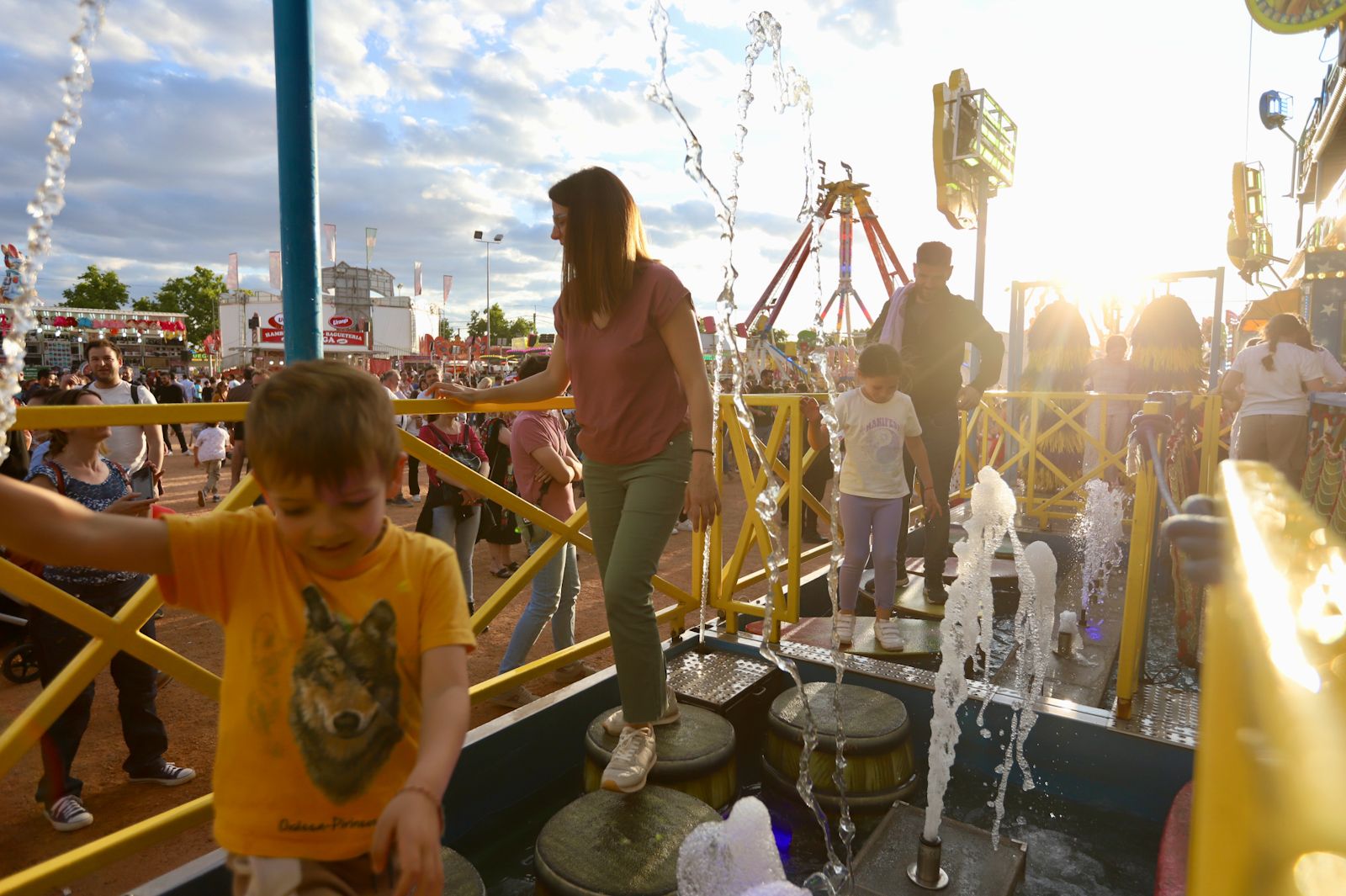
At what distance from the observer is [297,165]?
2.41 meters

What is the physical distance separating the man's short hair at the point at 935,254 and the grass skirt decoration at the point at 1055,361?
5.01m

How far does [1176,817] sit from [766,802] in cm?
133

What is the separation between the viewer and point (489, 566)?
290 inches

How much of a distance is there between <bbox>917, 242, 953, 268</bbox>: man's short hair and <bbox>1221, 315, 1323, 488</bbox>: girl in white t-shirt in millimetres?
3308

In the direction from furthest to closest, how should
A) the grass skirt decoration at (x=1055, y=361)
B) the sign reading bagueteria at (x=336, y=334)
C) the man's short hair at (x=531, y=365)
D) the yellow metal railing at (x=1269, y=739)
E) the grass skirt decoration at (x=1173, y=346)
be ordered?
the sign reading bagueteria at (x=336, y=334) < the grass skirt decoration at (x=1055, y=361) < the grass skirt decoration at (x=1173, y=346) < the man's short hair at (x=531, y=365) < the yellow metal railing at (x=1269, y=739)

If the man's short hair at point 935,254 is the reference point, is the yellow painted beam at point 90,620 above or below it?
below

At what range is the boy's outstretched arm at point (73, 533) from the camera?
3.27ft

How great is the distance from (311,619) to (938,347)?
385 centimetres

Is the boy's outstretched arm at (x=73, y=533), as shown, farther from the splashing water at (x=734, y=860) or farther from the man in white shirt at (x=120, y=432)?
the man in white shirt at (x=120, y=432)

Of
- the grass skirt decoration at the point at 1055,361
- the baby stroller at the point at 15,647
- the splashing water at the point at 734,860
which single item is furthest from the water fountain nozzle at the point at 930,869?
the grass skirt decoration at the point at 1055,361

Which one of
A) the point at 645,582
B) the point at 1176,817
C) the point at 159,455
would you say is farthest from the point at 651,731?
the point at 159,455

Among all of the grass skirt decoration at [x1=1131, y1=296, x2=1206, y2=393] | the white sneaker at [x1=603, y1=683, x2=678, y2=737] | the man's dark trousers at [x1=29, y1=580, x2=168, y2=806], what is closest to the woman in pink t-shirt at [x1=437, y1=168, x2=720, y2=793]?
the white sneaker at [x1=603, y1=683, x2=678, y2=737]

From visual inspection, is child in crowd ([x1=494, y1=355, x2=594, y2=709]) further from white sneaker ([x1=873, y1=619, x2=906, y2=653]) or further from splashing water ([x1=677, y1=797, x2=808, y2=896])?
splashing water ([x1=677, y1=797, x2=808, y2=896])

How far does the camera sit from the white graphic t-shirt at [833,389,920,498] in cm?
391
